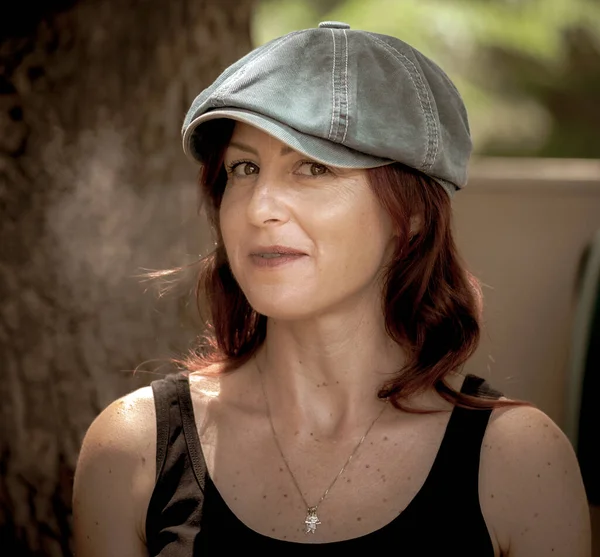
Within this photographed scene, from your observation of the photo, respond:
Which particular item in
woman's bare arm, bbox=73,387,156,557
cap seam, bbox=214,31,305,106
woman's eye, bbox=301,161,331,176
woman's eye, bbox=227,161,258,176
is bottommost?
woman's bare arm, bbox=73,387,156,557

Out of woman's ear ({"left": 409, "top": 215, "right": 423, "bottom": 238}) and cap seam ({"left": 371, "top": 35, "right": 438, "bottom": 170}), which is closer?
cap seam ({"left": 371, "top": 35, "right": 438, "bottom": 170})

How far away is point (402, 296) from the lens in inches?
82.4

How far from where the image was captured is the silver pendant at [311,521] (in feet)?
6.11

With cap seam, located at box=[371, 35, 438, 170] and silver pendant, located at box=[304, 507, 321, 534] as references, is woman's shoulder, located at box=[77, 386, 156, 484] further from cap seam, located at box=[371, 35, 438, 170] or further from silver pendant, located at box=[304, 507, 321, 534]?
cap seam, located at box=[371, 35, 438, 170]

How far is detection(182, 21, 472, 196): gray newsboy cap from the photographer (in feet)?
5.84

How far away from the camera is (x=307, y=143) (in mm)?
1786

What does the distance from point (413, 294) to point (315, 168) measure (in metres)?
0.37

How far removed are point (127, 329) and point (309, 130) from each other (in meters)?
1.20

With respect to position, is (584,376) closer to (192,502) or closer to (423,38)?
(192,502)

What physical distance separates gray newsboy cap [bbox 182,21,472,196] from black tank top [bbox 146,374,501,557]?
1.80ft

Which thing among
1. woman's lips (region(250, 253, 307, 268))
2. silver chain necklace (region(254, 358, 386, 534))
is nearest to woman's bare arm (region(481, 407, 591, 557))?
silver chain necklace (region(254, 358, 386, 534))

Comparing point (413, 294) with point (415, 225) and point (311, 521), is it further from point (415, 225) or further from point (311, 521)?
point (311, 521)

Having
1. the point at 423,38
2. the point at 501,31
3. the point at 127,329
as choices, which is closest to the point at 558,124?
the point at 501,31

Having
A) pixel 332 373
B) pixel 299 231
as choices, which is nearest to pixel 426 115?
pixel 299 231
